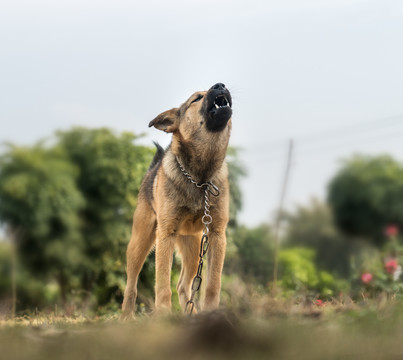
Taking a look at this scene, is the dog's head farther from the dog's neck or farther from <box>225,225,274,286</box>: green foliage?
<box>225,225,274,286</box>: green foliage

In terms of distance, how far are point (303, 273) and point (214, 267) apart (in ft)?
35.3

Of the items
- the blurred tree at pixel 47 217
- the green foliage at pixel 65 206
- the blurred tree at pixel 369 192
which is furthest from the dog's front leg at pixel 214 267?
the blurred tree at pixel 369 192

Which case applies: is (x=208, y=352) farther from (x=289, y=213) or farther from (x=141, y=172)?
(x=289, y=213)

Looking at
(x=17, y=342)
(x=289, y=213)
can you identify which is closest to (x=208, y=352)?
(x=17, y=342)

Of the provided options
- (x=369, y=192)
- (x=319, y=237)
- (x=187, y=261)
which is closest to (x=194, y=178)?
(x=187, y=261)

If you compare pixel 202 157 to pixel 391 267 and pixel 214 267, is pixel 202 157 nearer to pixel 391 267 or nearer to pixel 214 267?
pixel 214 267

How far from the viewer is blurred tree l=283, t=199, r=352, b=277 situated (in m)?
21.3

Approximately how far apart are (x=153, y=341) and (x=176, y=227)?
324 centimetres

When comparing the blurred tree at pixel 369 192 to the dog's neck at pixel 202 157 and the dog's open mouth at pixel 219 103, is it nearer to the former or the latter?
the dog's neck at pixel 202 157

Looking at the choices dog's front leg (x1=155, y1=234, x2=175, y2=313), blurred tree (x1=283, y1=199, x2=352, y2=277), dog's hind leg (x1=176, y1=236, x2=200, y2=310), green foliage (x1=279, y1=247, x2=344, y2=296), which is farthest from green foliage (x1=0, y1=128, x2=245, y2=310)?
dog's front leg (x1=155, y1=234, x2=175, y2=313)

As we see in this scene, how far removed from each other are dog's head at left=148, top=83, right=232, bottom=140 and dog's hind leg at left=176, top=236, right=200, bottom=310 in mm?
1464

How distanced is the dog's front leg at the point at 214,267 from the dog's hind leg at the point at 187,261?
2.72 feet

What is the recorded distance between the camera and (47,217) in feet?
→ 59.4

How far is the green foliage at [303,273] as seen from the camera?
13181 mm
